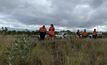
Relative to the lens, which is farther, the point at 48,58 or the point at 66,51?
the point at 66,51

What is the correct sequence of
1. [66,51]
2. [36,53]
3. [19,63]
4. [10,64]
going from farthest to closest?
[66,51] < [36,53] < [19,63] < [10,64]

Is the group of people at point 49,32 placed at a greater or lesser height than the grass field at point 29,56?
greater

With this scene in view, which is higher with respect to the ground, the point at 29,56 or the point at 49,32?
the point at 49,32

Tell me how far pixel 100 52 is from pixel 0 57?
4134mm

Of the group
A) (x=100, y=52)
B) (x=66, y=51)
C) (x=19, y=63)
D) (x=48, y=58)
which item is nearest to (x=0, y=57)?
(x=19, y=63)

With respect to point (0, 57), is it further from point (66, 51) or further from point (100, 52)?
point (100, 52)

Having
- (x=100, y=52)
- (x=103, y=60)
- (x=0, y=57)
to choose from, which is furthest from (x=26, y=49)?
(x=100, y=52)

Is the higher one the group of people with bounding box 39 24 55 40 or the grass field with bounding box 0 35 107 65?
the group of people with bounding box 39 24 55 40

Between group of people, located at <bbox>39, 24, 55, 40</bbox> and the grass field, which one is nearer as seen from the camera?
the grass field

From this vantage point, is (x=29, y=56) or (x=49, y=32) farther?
(x=49, y=32)

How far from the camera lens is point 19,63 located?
27.0ft

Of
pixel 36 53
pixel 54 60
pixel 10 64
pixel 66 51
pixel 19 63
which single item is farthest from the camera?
pixel 66 51

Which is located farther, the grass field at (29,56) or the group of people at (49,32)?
the group of people at (49,32)

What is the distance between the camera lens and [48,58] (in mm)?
9180
